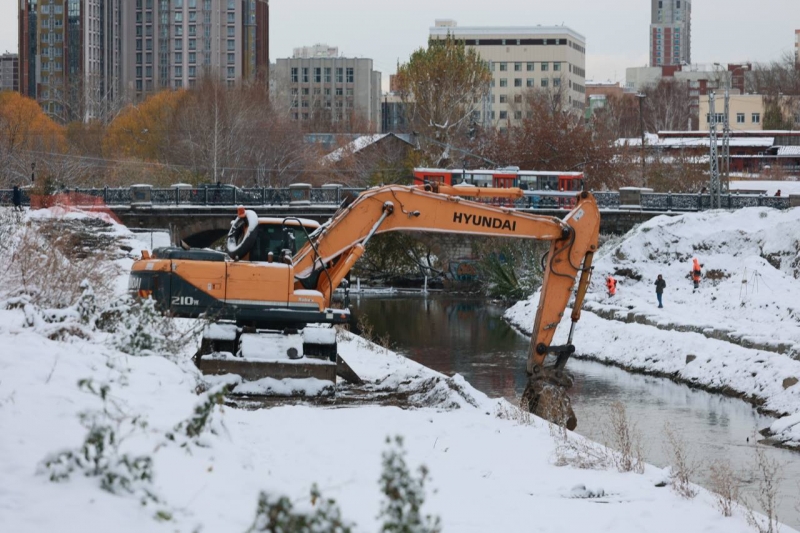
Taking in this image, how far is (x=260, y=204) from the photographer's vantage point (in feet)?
189

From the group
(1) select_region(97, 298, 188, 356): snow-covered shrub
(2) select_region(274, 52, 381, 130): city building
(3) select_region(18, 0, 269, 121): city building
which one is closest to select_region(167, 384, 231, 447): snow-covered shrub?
(1) select_region(97, 298, 188, 356): snow-covered shrub

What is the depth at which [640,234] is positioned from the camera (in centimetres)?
4703

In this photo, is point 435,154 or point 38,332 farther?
point 435,154

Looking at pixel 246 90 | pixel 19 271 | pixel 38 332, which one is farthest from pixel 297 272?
pixel 246 90

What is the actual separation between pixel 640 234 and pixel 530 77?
12122 cm

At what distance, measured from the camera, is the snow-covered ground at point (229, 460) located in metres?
8.47

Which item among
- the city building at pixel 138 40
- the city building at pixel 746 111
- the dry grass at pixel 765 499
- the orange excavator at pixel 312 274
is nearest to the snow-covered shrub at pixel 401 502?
the dry grass at pixel 765 499

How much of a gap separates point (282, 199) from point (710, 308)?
25601 mm

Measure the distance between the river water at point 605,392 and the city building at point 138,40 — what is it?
134224 mm

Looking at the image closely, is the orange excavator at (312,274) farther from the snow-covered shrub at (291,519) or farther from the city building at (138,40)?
the city building at (138,40)

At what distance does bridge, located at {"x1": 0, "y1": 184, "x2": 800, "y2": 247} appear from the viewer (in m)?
55.5

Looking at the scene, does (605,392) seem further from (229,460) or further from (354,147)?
(354,147)

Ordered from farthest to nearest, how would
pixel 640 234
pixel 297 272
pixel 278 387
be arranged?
pixel 640 234 → pixel 297 272 → pixel 278 387

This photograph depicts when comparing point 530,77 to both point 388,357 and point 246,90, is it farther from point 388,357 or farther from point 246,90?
point 388,357
